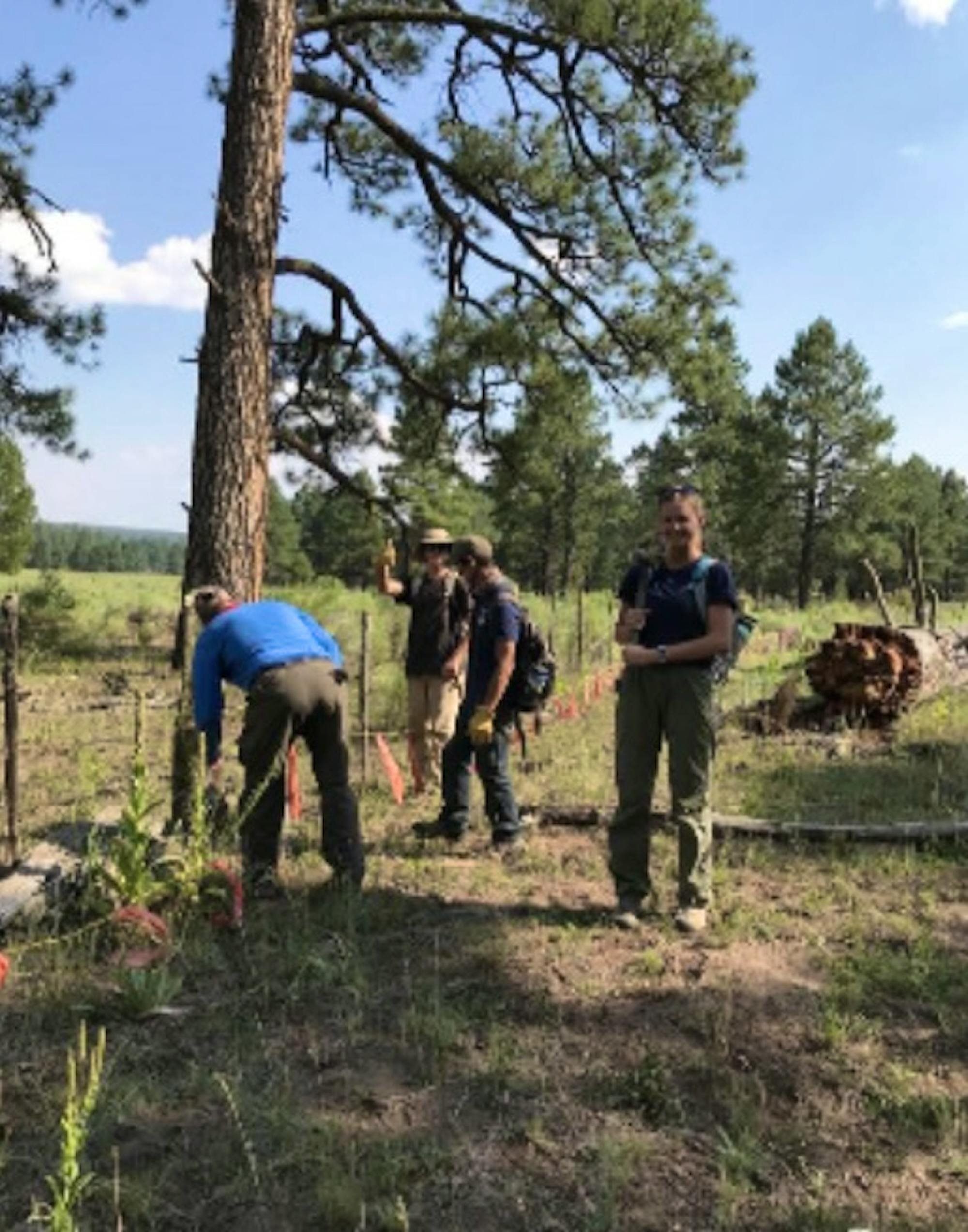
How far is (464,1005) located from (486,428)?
8.28 metres

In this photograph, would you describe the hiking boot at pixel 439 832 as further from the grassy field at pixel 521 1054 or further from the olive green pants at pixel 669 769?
the olive green pants at pixel 669 769

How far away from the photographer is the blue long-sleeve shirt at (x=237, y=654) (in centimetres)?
456

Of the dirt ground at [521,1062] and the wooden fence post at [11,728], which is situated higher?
the wooden fence post at [11,728]

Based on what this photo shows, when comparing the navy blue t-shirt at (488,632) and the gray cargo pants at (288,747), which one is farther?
the navy blue t-shirt at (488,632)

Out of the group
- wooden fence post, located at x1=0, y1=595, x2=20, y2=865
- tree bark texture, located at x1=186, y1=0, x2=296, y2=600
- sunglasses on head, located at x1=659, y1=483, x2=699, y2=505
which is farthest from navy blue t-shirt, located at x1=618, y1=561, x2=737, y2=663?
tree bark texture, located at x1=186, y1=0, x2=296, y2=600

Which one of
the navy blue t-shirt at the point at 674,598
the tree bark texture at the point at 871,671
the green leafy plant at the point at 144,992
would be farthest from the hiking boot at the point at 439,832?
the tree bark texture at the point at 871,671

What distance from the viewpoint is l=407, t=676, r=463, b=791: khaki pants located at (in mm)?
7020

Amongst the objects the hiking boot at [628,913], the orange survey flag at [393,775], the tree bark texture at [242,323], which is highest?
the tree bark texture at [242,323]

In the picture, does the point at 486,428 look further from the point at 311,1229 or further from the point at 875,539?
the point at 875,539

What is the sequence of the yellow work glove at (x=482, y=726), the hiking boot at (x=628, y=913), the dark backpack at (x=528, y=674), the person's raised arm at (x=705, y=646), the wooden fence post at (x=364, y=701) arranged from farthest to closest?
the wooden fence post at (x=364, y=701)
the dark backpack at (x=528, y=674)
the yellow work glove at (x=482, y=726)
the hiking boot at (x=628, y=913)
the person's raised arm at (x=705, y=646)

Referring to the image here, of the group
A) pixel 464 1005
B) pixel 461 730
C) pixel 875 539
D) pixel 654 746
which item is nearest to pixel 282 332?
pixel 461 730

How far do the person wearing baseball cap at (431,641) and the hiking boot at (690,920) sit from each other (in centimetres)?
260

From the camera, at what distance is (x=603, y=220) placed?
993cm

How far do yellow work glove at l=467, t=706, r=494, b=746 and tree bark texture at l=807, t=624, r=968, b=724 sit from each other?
15.0 feet
